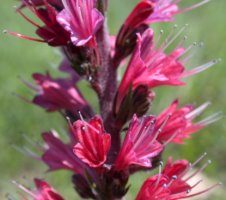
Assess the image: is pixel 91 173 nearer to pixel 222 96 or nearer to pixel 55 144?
pixel 55 144

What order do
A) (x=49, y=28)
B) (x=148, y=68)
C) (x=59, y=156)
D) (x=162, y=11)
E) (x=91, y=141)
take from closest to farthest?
(x=91, y=141) < (x=49, y=28) < (x=148, y=68) < (x=162, y=11) < (x=59, y=156)

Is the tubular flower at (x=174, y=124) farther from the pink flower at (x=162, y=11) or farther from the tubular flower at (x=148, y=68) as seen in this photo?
the pink flower at (x=162, y=11)

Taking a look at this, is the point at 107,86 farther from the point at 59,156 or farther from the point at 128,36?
the point at 59,156

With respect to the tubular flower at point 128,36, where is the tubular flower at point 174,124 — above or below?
below

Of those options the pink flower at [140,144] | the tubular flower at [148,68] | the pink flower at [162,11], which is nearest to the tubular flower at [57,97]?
the tubular flower at [148,68]

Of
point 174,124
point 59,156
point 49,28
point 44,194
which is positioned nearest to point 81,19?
point 49,28

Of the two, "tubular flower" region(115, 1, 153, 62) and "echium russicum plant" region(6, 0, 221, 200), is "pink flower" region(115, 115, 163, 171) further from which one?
"tubular flower" region(115, 1, 153, 62)

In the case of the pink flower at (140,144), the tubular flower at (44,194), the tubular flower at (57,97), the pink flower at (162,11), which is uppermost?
the pink flower at (162,11)

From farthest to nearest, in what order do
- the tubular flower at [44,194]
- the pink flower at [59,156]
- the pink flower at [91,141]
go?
1. the pink flower at [59,156]
2. the tubular flower at [44,194]
3. the pink flower at [91,141]

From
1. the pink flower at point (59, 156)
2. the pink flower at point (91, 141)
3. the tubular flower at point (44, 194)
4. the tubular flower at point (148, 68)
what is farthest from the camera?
the pink flower at point (59, 156)
